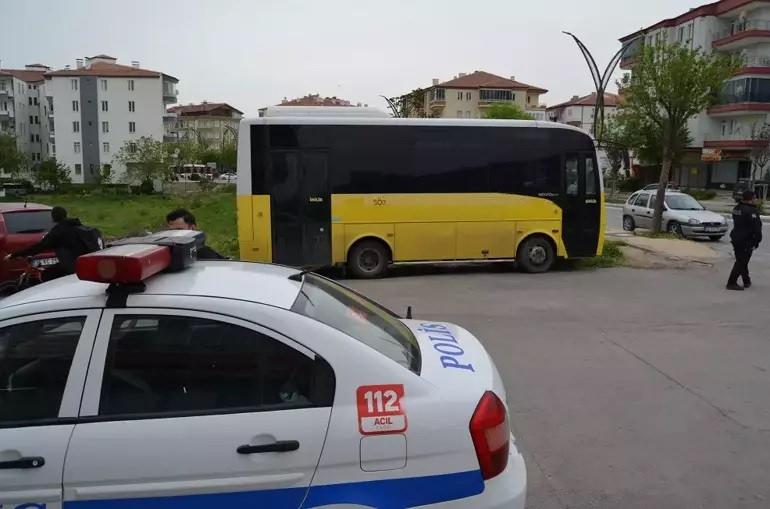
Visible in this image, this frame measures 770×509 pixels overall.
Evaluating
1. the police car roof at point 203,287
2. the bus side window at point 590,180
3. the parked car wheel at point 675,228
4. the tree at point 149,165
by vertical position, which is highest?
the tree at point 149,165

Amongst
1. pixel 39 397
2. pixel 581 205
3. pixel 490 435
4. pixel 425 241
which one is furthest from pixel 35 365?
pixel 581 205

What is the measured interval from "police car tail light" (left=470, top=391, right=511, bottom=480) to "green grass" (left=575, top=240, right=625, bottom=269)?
11.9m

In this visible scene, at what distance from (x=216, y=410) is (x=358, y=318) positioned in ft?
2.99

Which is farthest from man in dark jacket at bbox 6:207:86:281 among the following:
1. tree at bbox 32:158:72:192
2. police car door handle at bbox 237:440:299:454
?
tree at bbox 32:158:72:192

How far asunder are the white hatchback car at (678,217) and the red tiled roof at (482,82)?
7694 centimetres

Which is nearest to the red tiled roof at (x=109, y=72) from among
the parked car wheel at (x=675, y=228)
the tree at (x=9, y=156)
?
the tree at (x=9, y=156)

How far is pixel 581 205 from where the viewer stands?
13.3 metres

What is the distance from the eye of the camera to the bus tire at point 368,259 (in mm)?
12633

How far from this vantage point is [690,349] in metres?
7.30

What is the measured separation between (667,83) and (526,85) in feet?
289

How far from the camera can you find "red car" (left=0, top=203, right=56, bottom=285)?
9867 millimetres

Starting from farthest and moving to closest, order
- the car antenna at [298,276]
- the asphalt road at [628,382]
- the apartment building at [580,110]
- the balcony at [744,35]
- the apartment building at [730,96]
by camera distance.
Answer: the apartment building at [580,110] < the apartment building at [730,96] < the balcony at [744,35] < the asphalt road at [628,382] < the car antenna at [298,276]

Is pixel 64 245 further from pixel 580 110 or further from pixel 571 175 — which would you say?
pixel 580 110

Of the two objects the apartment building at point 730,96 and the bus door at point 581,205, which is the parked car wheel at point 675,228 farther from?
the apartment building at point 730,96
